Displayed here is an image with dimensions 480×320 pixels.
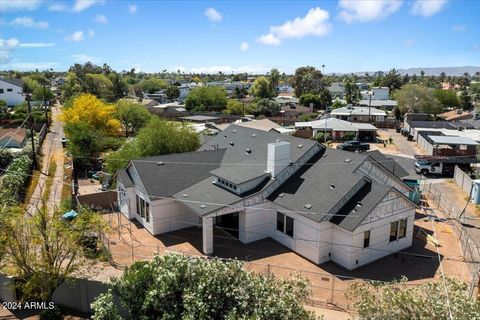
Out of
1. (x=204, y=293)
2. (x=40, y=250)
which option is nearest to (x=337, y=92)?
(x=40, y=250)

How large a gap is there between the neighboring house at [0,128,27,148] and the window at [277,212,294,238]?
41701mm

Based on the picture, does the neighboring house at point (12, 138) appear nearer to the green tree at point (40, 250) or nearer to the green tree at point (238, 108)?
the green tree at point (40, 250)

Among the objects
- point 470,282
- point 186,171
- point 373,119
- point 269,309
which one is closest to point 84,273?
point 186,171

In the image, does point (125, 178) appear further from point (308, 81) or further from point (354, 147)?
point (308, 81)

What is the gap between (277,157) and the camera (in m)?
27.7

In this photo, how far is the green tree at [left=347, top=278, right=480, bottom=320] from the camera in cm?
1220

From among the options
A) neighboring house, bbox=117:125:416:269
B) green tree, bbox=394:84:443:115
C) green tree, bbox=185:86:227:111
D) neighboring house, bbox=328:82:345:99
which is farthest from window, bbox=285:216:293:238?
neighboring house, bbox=328:82:345:99

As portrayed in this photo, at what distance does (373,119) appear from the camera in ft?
275

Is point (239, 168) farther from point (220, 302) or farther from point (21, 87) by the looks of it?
point (21, 87)

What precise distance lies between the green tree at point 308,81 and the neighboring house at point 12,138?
9188 centimetres

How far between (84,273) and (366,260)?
16696 mm

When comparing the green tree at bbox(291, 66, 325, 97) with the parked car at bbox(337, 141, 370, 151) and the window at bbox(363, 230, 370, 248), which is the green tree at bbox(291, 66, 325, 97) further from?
the window at bbox(363, 230, 370, 248)

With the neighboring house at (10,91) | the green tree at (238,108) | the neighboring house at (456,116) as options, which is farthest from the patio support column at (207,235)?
the neighboring house at (10,91)

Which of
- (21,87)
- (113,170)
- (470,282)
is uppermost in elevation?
(21,87)
